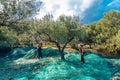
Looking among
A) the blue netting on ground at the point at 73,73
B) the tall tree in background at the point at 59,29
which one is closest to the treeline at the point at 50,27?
the tall tree in background at the point at 59,29

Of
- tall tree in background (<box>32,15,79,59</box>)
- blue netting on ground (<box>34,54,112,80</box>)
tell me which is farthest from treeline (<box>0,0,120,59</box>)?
blue netting on ground (<box>34,54,112,80</box>)

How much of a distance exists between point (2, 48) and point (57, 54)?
2383 centimetres

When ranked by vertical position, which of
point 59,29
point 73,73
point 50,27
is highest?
point 50,27

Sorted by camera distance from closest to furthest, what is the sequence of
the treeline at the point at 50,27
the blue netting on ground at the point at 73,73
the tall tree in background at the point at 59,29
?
1. the blue netting on ground at the point at 73,73
2. the treeline at the point at 50,27
3. the tall tree in background at the point at 59,29

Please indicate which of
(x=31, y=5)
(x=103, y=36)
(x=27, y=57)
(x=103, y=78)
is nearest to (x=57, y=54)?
(x=27, y=57)

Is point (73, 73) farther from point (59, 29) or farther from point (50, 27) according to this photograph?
point (59, 29)

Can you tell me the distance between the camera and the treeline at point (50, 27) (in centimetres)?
3142

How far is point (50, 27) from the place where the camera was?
45.9 metres

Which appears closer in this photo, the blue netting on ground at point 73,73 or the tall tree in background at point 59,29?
the blue netting on ground at point 73,73

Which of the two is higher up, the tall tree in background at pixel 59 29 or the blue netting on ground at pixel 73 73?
the tall tree in background at pixel 59 29

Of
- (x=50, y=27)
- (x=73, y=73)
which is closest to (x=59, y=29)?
(x=50, y=27)

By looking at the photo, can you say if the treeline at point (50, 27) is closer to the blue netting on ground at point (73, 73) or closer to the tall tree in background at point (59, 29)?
the tall tree in background at point (59, 29)

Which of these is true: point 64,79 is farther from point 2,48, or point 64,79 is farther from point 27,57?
point 2,48

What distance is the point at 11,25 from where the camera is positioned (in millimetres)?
31797
